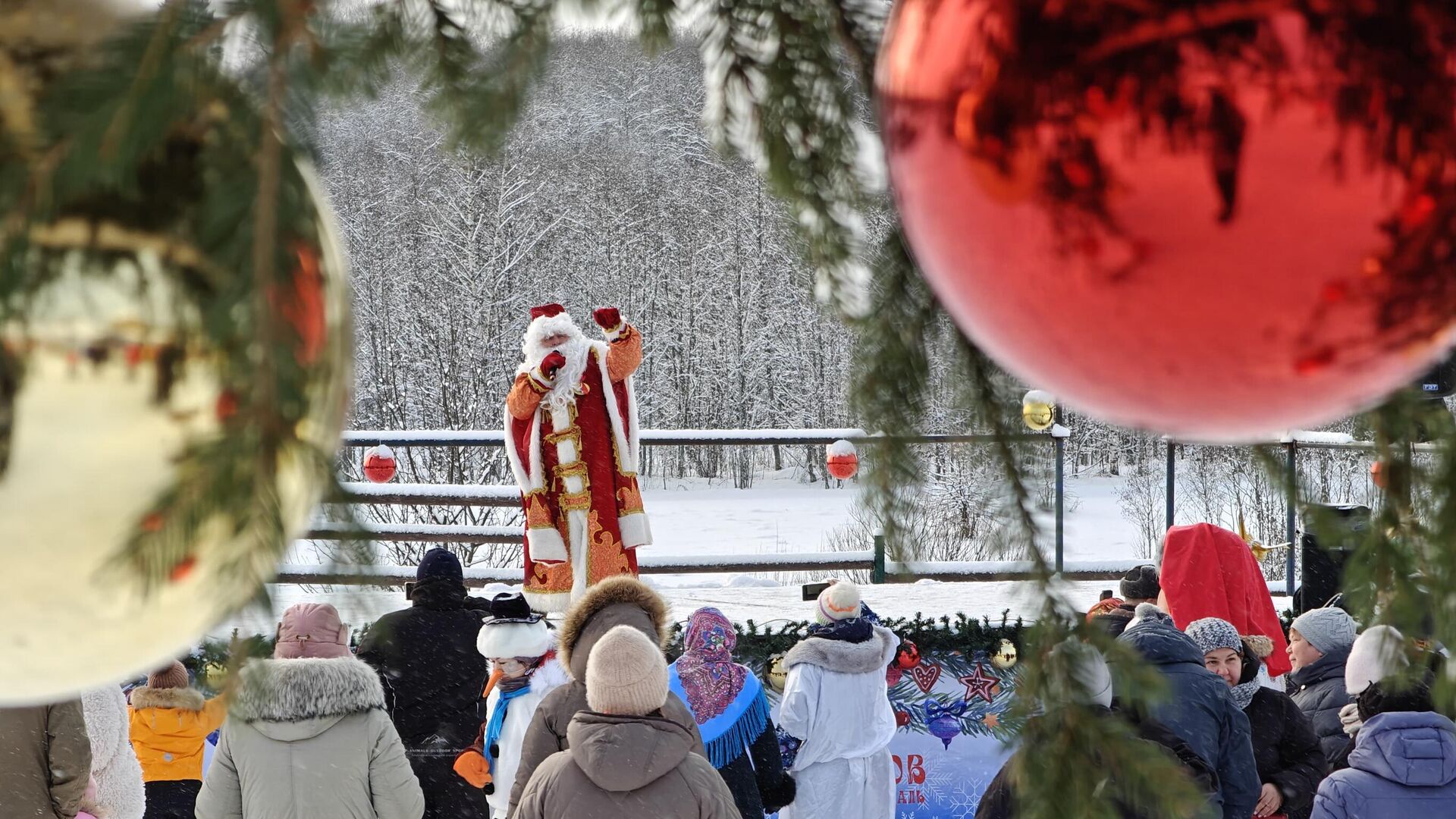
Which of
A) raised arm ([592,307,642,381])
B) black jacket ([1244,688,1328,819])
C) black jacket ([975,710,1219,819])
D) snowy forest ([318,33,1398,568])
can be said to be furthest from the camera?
snowy forest ([318,33,1398,568])

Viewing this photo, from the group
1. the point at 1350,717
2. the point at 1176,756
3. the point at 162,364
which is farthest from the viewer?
the point at 1350,717

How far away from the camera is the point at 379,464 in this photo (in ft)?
21.9

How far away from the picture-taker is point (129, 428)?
37 cm

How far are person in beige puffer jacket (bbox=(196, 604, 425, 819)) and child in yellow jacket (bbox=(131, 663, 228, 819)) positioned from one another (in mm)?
580

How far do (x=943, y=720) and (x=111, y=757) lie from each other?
232 centimetres

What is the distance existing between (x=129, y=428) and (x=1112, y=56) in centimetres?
31

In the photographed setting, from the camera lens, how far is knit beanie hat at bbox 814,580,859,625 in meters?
3.60

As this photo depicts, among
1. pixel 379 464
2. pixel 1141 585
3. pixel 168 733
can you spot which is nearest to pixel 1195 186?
pixel 168 733

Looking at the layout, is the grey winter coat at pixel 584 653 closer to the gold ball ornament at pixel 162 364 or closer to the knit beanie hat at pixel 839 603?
the knit beanie hat at pixel 839 603

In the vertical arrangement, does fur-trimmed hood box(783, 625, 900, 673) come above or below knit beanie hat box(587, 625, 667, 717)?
below

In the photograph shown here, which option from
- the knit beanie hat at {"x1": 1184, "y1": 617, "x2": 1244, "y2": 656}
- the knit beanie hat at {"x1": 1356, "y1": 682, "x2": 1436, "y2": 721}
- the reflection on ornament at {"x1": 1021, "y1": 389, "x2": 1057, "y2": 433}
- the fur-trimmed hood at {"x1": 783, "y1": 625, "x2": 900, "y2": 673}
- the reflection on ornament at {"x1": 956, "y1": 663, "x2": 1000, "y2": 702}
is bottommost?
the reflection on ornament at {"x1": 956, "y1": 663, "x2": 1000, "y2": 702}

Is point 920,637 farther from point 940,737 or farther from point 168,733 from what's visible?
point 168,733

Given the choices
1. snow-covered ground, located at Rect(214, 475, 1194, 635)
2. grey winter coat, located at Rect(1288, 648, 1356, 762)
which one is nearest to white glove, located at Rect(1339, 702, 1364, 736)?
grey winter coat, located at Rect(1288, 648, 1356, 762)

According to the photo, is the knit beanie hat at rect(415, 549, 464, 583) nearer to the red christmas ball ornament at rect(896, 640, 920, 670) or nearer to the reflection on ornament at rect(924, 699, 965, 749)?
the red christmas ball ornament at rect(896, 640, 920, 670)
